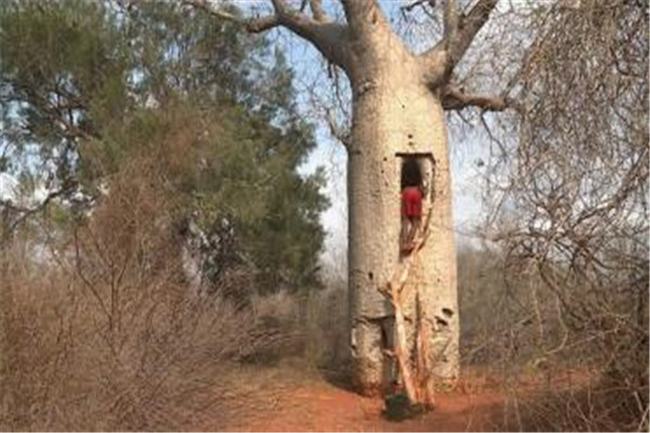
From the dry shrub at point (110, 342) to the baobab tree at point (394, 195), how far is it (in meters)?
2.09

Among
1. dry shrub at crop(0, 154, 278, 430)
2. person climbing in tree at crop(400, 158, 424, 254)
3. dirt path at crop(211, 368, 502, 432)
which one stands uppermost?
person climbing in tree at crop(400, 158, 424, 254)

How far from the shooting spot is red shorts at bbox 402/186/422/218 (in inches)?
419

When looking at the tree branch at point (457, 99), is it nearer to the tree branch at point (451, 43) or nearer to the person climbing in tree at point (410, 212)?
the tree branch at point (451, 43)

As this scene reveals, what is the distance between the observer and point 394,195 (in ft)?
34.3

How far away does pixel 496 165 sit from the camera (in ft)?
16.3

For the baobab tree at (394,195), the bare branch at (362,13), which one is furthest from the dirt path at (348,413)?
the bare branch at (362,13)

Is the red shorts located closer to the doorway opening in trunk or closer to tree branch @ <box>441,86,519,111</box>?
the doorway opening in trunk

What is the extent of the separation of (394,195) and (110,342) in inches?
171

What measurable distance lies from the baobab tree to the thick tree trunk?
0.01m

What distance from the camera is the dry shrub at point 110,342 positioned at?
642cm

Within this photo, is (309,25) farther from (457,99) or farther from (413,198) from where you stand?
(413,198)

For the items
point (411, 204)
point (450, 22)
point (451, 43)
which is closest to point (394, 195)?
point (411, 204)

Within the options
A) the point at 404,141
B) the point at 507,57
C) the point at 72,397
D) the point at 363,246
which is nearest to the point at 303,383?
the point at 363,246

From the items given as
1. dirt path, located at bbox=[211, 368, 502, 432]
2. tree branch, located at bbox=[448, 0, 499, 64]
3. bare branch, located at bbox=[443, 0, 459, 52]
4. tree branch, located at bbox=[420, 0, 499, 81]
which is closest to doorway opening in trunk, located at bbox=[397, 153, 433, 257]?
tree branch, located at bbox=[420, 0, 499, 81]
